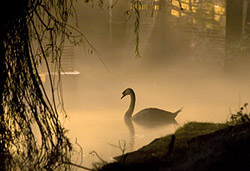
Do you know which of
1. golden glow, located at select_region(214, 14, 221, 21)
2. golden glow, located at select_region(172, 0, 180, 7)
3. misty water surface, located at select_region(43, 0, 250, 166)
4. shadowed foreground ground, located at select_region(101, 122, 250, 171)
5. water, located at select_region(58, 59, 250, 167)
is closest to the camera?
shadowed foreground ground, located at select_region(101, 122, 250, 171)

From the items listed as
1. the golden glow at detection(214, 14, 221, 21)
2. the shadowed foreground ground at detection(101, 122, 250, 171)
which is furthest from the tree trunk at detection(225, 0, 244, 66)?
the shadowed foreground ground at detection(101, 122, 250, 171)

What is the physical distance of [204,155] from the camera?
417 centimetres

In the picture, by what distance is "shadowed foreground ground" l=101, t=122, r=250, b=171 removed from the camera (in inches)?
157

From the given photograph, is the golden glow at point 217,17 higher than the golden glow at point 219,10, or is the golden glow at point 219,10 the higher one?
the golden glow at point 219,10

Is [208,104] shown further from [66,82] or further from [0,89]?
[0,89]

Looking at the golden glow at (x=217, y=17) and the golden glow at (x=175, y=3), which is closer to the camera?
the golden glow at (x=217, y=17)

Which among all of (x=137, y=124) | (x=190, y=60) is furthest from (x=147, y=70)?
(x=137, y=124)

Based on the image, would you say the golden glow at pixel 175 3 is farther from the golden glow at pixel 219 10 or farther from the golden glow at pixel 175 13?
the golden glow at pixel 219 10

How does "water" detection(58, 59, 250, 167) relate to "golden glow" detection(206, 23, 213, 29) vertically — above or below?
below

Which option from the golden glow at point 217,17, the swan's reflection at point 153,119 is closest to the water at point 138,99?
the swan's reflection at point 153,119

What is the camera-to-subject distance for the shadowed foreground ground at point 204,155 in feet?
13.1

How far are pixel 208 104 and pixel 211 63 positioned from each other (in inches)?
119

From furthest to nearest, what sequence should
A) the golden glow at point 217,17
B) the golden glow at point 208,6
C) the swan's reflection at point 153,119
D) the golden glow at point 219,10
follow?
the golden glow at point 208,6 → the golden glow at point 217,17 → the golden glow at point 219,10 → the swan's reflection at point 153,119

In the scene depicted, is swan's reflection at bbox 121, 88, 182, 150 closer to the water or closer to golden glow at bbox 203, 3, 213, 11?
the water
